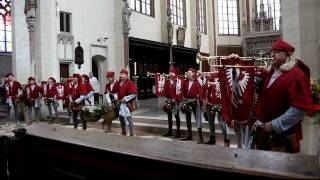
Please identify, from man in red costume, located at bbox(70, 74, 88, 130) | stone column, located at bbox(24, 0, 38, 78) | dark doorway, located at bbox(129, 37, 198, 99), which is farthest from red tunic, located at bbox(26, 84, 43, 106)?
dark doorway, located at bbox(129, 37, 198, 99)

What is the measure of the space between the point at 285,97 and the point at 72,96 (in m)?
9.55

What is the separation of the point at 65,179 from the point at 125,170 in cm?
85

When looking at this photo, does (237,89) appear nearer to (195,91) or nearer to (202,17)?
(195,91)

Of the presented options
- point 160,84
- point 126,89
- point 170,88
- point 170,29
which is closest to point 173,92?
point 170,88

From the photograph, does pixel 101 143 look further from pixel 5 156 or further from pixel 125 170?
pixel 5 156

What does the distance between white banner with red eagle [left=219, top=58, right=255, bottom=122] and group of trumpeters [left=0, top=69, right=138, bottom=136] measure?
5180 mm

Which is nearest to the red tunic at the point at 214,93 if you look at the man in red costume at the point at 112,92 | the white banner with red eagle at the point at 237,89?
the man in red costume at the point at 112,92

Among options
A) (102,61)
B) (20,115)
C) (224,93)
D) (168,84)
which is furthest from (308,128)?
(102,61)

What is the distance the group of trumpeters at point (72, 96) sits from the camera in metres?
10.5

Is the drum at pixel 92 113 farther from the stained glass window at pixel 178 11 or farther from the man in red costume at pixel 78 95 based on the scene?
the stained glass window at pixel 178 11

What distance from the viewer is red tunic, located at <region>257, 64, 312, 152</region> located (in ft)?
12.5

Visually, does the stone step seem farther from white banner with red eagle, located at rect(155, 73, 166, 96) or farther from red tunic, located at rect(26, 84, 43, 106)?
red tunic, located at rect(26, 84, 43, 106)

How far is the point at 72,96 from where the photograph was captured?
496 inches

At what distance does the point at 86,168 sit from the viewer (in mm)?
3271
